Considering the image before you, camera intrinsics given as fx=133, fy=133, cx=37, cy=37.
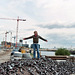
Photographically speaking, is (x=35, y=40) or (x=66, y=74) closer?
(x=66, y=74)

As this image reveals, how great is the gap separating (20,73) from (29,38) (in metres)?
3.65

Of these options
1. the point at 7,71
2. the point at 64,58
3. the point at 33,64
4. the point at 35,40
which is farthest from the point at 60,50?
the point at 7,71

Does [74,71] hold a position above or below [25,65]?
below

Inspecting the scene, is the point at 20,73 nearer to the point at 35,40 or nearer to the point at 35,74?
the point at 35,74

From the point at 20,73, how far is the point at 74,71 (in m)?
3.76

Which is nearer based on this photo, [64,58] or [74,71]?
[74,71]

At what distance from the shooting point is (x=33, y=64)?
6594 mm

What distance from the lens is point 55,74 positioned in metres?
6.29

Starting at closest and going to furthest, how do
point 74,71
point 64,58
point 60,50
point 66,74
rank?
1. point 66,74
2. point 74,71
3. point 64,58
4. point 60,50

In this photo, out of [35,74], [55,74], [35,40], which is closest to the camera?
[35,74]

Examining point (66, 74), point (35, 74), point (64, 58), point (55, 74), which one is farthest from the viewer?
point (64, 58)

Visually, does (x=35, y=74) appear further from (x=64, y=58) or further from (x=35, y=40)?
(x=64, y=58)

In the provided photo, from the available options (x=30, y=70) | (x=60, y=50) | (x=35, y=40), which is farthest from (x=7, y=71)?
(x=60, y=50)

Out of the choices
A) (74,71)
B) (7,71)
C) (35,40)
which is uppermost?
(35,40)
